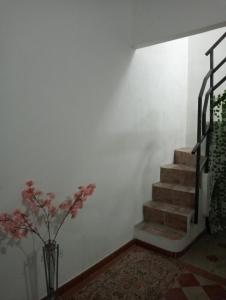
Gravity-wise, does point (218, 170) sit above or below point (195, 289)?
above

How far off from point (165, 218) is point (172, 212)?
0.39 ft

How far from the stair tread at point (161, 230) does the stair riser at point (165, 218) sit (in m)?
0.04

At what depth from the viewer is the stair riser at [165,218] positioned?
2574 millimetres

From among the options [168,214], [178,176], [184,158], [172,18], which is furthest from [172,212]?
[172,18]

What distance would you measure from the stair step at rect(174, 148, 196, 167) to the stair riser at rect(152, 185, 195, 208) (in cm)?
57

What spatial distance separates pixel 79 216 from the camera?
6.63 ft

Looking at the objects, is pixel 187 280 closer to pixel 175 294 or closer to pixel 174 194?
pixel 175 294

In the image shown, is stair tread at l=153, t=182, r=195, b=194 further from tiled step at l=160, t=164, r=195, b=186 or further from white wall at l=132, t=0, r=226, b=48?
white wall at l=132, t=0, r=226, b=48

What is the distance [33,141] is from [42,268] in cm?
95

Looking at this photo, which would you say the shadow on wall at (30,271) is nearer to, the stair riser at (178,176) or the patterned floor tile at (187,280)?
the patterned floor tile at (187,280)

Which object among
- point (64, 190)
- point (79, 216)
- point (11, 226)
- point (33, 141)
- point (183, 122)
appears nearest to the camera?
point (11, 226)

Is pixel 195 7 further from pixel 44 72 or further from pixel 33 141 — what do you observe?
pixel 33 141

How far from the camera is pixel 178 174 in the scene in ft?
9.96

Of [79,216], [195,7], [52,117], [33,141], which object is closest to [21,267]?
[79,216]
